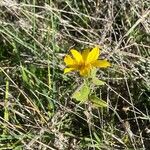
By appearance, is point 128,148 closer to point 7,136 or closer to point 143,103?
point 143,103

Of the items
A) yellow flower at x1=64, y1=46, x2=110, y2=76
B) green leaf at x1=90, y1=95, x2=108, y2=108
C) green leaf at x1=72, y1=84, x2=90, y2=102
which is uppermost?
yellow flower at x1=64, y1=46, x2=110, y2=76

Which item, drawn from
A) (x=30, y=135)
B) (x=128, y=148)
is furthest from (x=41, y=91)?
(x=128, y=148)

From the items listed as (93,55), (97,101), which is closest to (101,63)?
(93,55)

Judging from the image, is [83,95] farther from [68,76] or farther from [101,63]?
[68,76]

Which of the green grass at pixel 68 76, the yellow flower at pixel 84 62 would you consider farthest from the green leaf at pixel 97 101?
the yellow flower at pixel 84 62

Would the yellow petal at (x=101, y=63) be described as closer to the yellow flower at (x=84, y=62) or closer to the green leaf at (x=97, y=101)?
the yellow flower at (x=84, y=62)

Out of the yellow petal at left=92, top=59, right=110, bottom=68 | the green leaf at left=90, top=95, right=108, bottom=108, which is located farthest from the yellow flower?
the green leaf at left=90, top=95, right=108, bottom=108

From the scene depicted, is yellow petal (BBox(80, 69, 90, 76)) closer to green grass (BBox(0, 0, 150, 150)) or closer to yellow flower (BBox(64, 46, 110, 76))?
yellow flower (BBox(64, 46, 110, 76))

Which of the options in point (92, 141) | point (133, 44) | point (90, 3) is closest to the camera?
point (92, 141)
